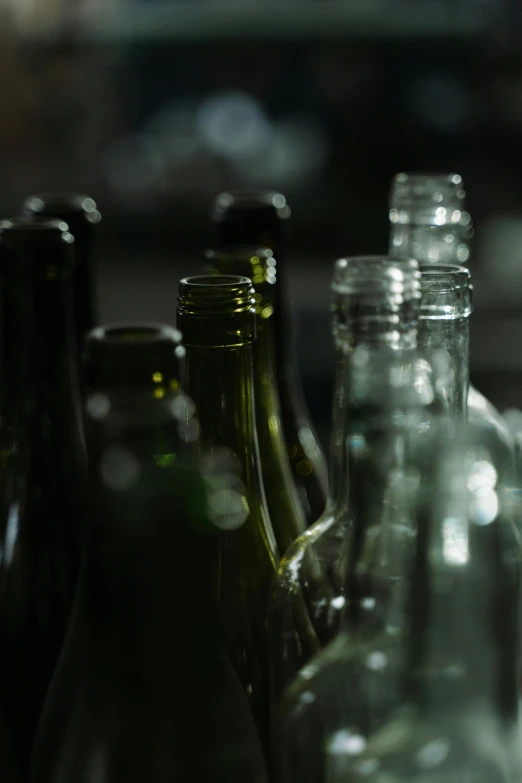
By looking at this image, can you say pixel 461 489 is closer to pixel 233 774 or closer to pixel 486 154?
pixel 233 774

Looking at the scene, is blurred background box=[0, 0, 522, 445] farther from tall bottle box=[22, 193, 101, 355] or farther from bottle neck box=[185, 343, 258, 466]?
bottle neck box=[185, 343, 258, 466]

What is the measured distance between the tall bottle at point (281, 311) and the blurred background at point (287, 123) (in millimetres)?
1070

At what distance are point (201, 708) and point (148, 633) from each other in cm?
3

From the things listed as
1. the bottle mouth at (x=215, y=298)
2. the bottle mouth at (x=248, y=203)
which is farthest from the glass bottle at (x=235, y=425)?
the bottle mouth at (x=248, y=203)

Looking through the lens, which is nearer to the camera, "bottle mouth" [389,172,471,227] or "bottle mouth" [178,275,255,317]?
"bottle mouth" [178,275,255,317]

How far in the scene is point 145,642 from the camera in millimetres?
284

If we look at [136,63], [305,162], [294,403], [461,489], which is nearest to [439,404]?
[461,489]

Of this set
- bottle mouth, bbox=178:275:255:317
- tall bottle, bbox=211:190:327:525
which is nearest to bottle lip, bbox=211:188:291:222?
tall bottle, bbox=211:190:327:525

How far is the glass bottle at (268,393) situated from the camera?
38 centimetres

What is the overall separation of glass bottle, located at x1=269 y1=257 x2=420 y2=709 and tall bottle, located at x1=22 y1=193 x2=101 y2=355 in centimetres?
16

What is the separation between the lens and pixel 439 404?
31 centimetres

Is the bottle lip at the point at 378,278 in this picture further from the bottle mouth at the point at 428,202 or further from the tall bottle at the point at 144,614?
the bottle mouth at the point at 428,202

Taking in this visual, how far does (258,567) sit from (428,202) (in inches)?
6.6

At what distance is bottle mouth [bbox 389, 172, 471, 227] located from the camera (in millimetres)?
424
